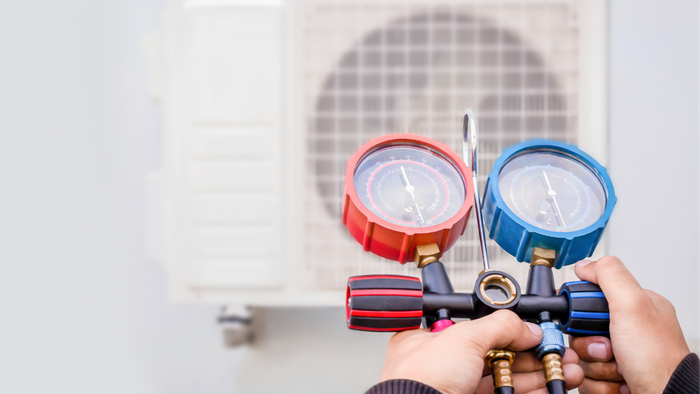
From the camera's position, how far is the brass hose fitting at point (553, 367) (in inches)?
14.8

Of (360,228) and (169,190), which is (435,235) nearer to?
(360,228)

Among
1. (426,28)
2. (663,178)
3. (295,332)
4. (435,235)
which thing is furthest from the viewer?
(295,332)

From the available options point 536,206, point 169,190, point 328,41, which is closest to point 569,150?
point 536,206

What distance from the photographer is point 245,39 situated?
65cm

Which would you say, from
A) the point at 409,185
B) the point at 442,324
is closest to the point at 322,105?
the point at 409,185

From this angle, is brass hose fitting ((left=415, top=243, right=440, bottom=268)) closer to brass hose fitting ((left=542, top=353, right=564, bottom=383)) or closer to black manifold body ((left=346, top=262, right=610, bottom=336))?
black manifold body ((left=346, top=262, right=610, bottom=336))

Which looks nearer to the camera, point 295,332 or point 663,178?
point 663,178

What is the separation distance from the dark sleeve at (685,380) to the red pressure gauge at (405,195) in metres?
0.21

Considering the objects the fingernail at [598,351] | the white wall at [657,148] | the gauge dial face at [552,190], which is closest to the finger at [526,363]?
the fingernail at [598,351]

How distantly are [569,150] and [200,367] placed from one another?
759 millimetres

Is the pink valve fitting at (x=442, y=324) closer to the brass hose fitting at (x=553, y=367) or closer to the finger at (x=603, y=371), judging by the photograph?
the brass hose fitting at (x=553, y=367)

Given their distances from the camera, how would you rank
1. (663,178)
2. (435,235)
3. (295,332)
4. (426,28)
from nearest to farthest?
(435,235), (426,28), (663,178), (295,332)

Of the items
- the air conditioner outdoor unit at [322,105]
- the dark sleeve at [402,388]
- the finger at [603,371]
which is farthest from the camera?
the air conditioner outdoor unit at [322,105]

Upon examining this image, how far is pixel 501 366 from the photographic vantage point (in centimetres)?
39
